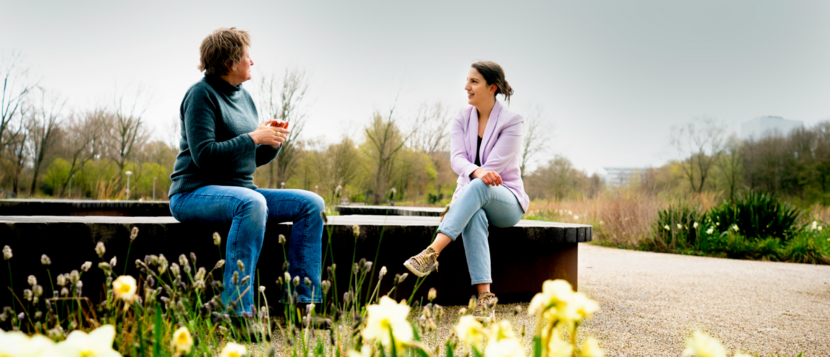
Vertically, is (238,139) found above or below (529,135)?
below

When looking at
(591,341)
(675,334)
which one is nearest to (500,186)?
(675,334)

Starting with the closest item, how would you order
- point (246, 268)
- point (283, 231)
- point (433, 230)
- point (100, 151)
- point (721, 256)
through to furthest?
1. point (246, 268)
2. point (283, 231)
3. point (433, 230)
4. point (721, 256)
5. point (100, 151)

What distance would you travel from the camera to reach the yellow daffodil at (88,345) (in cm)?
53

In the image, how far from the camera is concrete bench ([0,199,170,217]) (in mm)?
5305

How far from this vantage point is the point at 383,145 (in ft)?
83.5

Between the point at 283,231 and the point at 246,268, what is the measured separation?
0.38 m

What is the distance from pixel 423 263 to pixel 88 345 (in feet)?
5.70

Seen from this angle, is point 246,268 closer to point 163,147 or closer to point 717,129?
point 163,147

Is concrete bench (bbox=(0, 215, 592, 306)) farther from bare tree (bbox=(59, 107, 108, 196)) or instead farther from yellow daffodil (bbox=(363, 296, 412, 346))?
bare tree (bbox=(59, 107, 108, 196))

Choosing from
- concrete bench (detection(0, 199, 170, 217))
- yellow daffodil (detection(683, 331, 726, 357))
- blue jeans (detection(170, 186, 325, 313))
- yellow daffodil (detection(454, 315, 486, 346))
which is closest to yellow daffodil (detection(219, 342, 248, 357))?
yellow daffodil (detection(454, 315, 486, 346))

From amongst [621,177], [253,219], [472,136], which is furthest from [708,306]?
[621,177]

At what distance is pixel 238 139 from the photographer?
214 cm

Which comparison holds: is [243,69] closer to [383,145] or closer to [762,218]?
[762,218]

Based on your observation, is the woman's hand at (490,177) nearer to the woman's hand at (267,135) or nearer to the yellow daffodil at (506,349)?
the woman's hand at (267,135)
